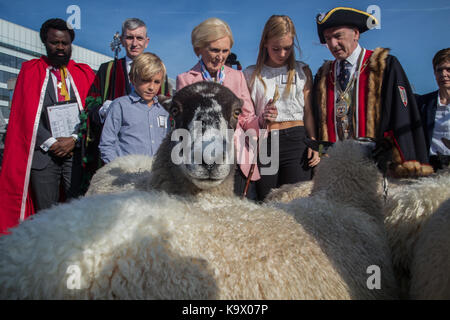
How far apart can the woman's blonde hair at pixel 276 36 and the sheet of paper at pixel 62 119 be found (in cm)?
228

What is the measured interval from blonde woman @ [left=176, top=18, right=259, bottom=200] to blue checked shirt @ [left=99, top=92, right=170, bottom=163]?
35.1 inches

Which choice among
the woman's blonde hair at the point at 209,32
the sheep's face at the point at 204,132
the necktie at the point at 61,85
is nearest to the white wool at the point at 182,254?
the sheep's face at the point at 204,132

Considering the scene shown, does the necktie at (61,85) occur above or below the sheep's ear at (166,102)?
above

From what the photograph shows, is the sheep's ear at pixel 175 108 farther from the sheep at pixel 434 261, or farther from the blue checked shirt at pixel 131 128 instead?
the sheep at pixel 434 261

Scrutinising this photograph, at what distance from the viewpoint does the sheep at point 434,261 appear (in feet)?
4.74

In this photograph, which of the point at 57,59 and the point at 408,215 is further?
the point at 57,59

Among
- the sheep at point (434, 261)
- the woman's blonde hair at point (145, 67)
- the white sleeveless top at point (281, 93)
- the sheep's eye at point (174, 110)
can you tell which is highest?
the woman's blonde hair at point (145, 67)

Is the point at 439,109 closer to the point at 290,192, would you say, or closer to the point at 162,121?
the point at 290,192

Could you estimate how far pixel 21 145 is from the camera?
3873 mm

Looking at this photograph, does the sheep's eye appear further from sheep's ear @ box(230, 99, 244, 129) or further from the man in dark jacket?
the man in dark jacket

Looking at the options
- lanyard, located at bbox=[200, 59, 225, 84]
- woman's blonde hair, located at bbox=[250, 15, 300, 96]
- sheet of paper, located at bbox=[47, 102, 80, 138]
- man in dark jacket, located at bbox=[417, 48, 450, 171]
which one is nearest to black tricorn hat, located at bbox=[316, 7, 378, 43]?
woman's blonde hair, located at bbox=[250, 15, 300, 96]

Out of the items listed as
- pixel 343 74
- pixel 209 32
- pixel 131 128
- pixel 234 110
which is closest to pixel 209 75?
pixel 209 32

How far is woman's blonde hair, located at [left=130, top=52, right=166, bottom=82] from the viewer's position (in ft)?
11.4

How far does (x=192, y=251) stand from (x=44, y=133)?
341 cm
